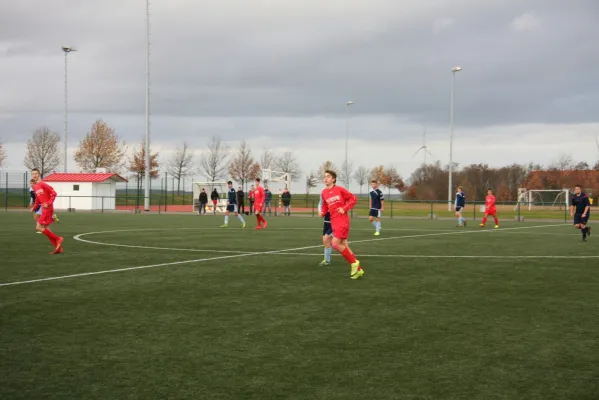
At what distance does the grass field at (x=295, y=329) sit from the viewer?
177 inches

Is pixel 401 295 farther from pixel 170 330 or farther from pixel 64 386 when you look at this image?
pixel 64 386

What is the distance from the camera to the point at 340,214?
10.3 meters

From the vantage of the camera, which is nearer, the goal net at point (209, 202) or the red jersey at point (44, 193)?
the red jersey at point (44, 193)

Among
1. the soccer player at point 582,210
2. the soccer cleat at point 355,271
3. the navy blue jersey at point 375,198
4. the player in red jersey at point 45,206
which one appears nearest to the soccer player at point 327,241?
the soccer cleat at point 355,271

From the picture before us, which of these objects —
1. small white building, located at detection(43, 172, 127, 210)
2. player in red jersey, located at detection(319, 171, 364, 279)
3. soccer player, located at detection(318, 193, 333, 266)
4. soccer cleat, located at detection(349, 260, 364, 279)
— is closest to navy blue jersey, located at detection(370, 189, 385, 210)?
soccer player, located at detection(318, 193, 333, 266)

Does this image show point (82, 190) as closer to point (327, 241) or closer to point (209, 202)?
point (209, 202)

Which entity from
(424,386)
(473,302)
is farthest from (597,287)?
(424,386)

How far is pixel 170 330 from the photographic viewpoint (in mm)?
6234

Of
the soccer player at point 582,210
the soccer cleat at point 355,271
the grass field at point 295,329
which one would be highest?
the soccer player at point 582,210

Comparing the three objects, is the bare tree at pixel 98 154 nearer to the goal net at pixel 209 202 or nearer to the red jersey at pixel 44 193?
the goal net at pixel 209 202

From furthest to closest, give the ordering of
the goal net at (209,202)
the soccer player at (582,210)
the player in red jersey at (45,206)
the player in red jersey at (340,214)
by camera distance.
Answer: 1. the goal net at (209,202)
2. the soccer player at (582,210)
3. the player in red jersey at (45,206)
4. the player in red jersey at (340,214)

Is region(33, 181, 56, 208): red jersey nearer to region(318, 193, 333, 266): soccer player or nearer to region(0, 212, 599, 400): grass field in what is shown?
region(0, 212, 599, 400): grass field

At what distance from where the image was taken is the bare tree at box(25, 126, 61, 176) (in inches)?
2781

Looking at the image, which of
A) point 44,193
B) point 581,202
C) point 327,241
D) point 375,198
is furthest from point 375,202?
point 44,193
